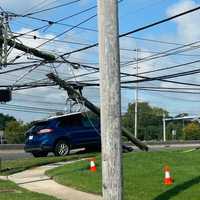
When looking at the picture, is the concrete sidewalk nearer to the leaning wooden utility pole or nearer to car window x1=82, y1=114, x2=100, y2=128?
the leaning wooden utility pole

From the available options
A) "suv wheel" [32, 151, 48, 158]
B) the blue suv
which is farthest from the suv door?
"suv wheel" [32, 151, 48, 158]

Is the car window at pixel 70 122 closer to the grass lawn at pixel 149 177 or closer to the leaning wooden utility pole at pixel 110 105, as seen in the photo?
the grass lawn at pixel 149 177

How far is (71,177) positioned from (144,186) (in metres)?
2.79

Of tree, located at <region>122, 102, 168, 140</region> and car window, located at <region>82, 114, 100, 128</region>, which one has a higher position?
tree, located at <region>122, 102, 168, 140</region>

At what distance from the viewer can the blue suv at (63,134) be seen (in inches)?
928

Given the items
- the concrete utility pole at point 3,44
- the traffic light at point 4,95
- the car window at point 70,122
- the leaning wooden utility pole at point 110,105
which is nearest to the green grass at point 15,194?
the leaning wooden utility pole at point 110,105

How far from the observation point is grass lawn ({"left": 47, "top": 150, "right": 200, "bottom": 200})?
39.0ft

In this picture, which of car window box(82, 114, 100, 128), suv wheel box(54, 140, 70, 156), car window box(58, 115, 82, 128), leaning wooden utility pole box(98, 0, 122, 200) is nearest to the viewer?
leaning wooden utility pole box(98, 0, 122, 200)

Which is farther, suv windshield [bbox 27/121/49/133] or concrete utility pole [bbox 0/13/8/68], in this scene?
suv windshield [bbox 27/121/49/133]

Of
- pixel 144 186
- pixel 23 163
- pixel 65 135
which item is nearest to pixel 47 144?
pixel 65 135

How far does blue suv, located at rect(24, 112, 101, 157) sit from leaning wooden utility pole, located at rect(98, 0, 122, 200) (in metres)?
14.6

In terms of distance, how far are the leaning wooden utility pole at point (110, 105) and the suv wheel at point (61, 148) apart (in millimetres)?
14803

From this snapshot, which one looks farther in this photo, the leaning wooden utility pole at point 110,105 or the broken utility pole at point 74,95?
the broken utility pole at point 74,95

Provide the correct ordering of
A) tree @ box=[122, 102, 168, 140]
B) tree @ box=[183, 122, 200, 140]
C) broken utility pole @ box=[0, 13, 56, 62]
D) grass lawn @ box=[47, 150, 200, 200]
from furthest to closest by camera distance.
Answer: tree @ box=[122, 102, 168, 140], tree @ box=[183, 122, 200, 140], broken utility pole @ box=[0, 13, 56, 62], grass lawn @ box=[47, 150, 200, 200]
